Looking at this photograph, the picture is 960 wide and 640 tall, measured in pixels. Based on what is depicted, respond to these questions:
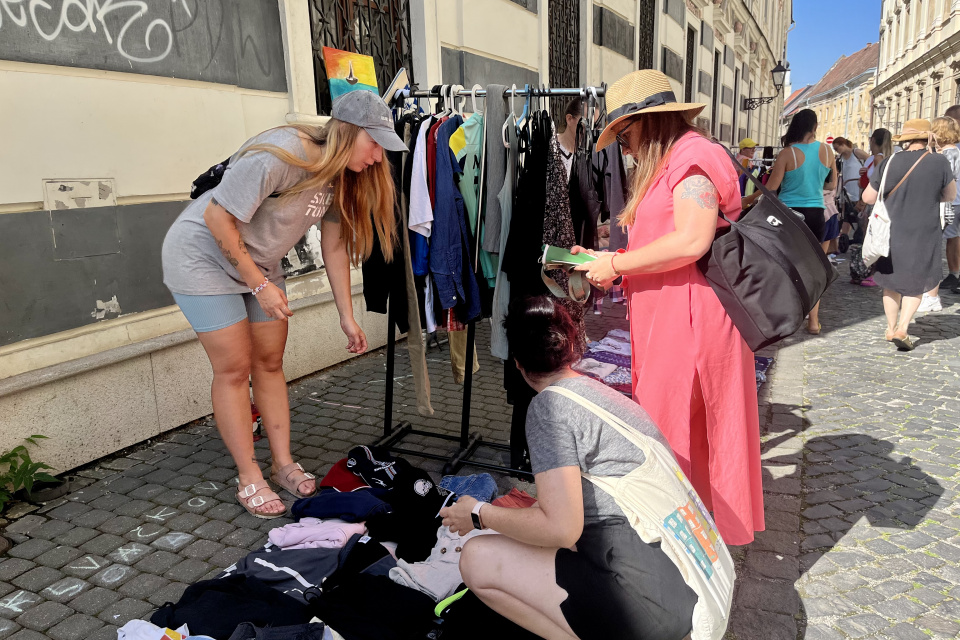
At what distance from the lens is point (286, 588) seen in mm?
2447

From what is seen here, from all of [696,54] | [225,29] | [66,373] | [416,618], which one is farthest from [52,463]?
[696,54]

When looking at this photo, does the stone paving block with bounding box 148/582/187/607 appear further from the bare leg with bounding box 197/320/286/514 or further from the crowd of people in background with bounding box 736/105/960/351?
the crowd of people in background with bounding box 736/105/960/351

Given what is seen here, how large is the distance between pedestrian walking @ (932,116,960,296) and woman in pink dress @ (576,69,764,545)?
15.7ft

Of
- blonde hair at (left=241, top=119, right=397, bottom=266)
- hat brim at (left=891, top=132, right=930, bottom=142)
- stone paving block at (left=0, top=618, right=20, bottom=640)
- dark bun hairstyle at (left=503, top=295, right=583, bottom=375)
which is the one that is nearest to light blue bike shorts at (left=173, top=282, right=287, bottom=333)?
blonde hair at (left=241, top=119, right=397, bottom=266)

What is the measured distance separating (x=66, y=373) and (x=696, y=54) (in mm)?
17528

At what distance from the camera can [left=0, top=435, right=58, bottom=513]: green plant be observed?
3225 mm

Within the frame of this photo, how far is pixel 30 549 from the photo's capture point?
292cm

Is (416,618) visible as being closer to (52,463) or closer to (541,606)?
(541,606)

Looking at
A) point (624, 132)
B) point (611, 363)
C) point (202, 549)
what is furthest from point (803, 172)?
point (202, 549)

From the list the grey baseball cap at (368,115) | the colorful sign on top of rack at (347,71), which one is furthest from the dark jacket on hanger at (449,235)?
the colorful sign on top of rack at (347,71)

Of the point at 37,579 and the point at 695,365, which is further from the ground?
the point at 695,365

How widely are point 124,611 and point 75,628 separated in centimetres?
16

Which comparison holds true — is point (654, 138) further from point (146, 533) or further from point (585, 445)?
point (146, 533)

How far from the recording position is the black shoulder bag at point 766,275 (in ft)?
7.47
